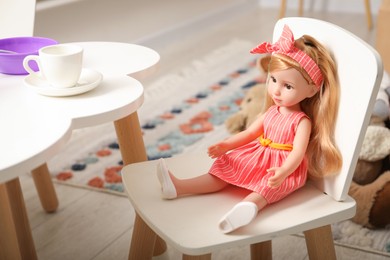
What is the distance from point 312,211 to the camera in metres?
1.07

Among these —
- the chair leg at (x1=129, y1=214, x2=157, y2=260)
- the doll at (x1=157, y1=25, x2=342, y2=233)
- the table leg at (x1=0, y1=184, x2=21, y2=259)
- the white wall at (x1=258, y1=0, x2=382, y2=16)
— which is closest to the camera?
the table leg at (x1=0, y1=184, x2=21, y2=259)

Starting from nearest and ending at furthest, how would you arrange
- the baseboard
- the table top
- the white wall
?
the table top
the baseboard
the white wall

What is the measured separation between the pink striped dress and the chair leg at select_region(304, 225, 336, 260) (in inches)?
3.7

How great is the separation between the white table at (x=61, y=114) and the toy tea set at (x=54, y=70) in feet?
0.05

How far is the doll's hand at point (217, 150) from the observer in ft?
3.85

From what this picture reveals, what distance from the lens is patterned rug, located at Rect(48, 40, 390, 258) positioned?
1972mm

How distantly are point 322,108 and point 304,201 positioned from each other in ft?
0.57

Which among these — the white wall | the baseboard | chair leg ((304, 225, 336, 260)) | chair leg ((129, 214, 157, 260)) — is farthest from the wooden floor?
the white wall

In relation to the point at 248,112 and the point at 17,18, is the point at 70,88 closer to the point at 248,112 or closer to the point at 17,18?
the point at 17,18

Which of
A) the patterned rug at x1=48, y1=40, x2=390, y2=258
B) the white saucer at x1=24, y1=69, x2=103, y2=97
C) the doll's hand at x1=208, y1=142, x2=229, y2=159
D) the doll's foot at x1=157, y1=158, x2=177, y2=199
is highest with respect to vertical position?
the white saucer at x1=24, y1=69, x2=103, y2=97

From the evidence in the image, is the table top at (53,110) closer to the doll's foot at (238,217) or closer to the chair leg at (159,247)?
the doll's foot at (238,217)

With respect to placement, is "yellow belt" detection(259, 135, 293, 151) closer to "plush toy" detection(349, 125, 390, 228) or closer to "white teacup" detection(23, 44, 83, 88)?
"white teacup" detection(23, 44, 83, 88)

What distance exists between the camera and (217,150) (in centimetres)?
118

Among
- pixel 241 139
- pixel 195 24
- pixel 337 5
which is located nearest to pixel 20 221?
pixel 241 139
